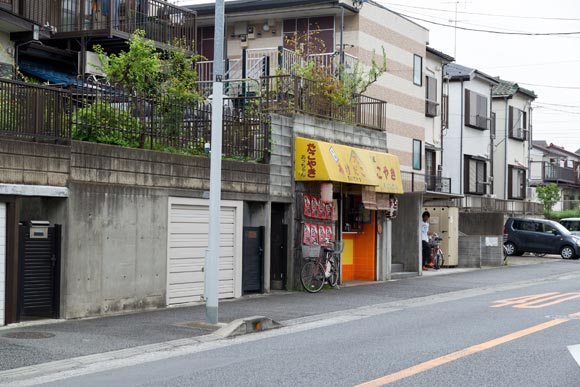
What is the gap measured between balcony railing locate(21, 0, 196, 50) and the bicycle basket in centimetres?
870

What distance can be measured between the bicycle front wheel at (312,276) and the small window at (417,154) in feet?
58.1

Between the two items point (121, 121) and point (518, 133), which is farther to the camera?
point (518, 133)

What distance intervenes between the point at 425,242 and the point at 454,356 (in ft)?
63.6

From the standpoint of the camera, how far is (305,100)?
2188 centimetres

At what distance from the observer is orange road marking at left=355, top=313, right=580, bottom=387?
9234 millimetres

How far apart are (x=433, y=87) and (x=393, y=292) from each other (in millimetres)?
21237

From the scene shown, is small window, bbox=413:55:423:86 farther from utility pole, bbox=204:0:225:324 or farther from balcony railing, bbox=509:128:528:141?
utility pole, bbox=204:0:225:324

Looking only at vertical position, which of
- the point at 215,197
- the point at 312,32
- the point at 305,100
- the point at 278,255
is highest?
the point at 312,32

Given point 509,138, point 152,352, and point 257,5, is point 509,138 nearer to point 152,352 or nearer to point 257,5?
point 257,5

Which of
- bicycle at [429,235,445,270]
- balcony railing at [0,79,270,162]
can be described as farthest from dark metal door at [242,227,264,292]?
bicycle at [429,235,445,270]

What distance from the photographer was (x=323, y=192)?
21266 millimetres

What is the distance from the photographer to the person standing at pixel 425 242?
29484 mm

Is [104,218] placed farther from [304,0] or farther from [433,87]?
[433,87]

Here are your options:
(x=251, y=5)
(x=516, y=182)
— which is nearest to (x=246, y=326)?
(x=251, y=5)
